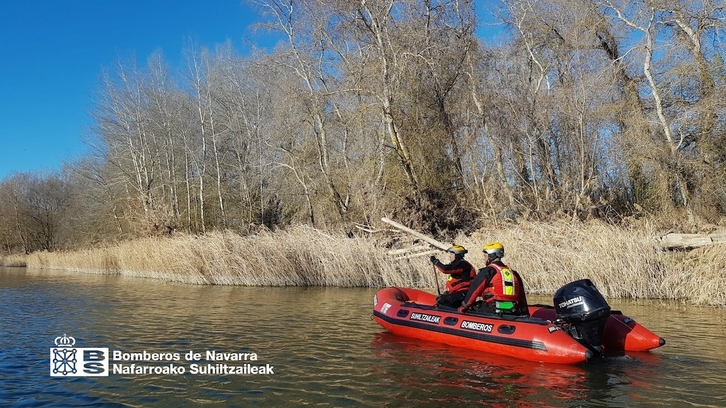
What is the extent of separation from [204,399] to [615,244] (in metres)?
10.1

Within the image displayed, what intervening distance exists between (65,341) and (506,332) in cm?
644

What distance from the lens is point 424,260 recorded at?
1538 cm

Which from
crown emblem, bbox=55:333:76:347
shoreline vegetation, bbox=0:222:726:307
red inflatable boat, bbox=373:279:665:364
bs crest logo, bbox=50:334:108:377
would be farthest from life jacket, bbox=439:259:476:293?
crown emblem, bbox=55:333:76:347

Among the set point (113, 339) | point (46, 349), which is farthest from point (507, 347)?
point (46, 349)

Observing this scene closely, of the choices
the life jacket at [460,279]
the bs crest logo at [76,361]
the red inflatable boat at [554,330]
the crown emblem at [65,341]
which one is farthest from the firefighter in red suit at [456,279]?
the crown emblem at [65,341]

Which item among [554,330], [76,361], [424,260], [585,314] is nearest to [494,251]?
[554,330]

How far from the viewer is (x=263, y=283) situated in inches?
628

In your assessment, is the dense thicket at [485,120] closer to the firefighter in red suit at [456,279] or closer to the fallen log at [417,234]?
the fallen log at [417,234]

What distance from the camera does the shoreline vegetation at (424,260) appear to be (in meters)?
11.8

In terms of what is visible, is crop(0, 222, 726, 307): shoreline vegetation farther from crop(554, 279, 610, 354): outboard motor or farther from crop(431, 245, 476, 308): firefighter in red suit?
crop(554, 279, 610, 354): outboard motor

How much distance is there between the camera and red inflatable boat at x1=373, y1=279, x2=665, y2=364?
6496 mm

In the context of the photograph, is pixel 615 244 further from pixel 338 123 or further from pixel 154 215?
pixel 154 215

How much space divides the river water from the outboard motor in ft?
1.12

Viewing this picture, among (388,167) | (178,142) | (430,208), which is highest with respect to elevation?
(178,142)
